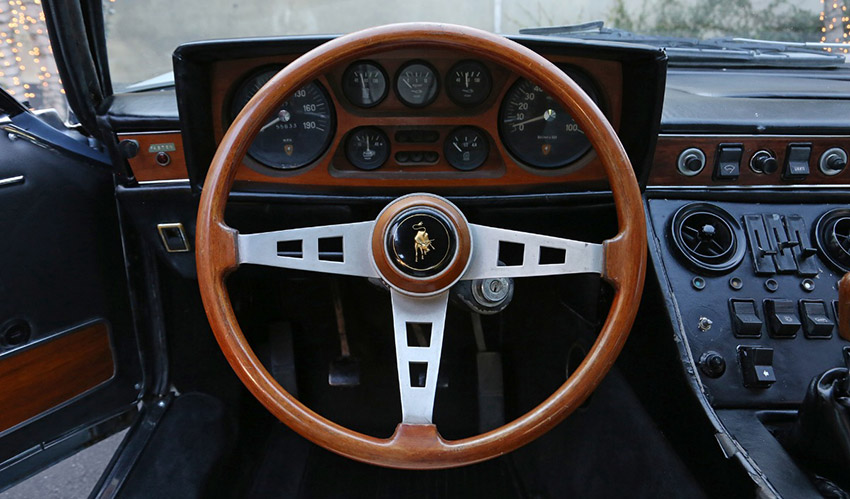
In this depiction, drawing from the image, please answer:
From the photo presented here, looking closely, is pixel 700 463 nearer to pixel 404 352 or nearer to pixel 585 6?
pixel 404 352

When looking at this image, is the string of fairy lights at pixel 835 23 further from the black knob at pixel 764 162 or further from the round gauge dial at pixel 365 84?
the round gauge dial at pixel 365 84

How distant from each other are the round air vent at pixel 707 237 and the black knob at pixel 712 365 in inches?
9.2

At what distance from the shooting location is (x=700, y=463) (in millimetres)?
1544

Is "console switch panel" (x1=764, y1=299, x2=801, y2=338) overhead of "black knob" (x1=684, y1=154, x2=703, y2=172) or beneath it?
beneath

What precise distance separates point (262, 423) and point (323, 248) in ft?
2.49

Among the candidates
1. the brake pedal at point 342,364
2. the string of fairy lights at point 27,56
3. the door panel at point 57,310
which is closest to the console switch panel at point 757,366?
the brake pedal at point 342,364

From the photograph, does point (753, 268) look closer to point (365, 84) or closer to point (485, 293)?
point (485, 293)

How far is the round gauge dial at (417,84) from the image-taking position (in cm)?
157

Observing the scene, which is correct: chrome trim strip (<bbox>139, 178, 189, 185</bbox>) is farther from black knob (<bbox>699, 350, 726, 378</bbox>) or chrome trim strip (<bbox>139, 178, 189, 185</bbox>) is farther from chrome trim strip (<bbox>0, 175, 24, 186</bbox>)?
black knob (<bbox>699, 350, 726, 378</bbox>)

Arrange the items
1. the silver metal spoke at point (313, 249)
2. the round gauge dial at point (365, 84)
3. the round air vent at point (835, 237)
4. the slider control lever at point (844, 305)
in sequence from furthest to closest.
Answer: the round air vent at point (835, 237), the round gauge dial at point (365, 84), the silver metal spoke at point (313, 249), the slider control lever at point (844, 305)

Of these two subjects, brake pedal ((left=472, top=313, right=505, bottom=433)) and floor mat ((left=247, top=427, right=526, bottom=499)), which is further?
brake pedal ((left=472, top=313, right=505, bottom=433))

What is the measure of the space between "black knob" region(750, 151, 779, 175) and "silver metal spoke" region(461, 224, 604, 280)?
77cm

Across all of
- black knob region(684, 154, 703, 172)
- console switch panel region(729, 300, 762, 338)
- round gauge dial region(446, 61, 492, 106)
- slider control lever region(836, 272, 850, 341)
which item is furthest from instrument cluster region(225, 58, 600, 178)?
slider control lever region(836, 272, 850, 341)

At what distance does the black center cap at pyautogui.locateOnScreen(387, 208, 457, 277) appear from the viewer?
3.97 ft
